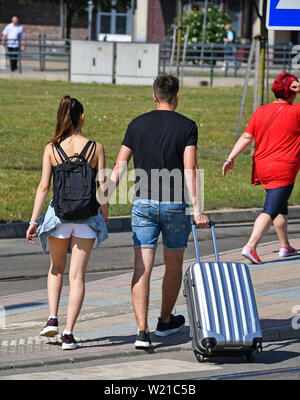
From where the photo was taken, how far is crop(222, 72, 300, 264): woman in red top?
31.3 ft

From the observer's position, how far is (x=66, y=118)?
268 inches

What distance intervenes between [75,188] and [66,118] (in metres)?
0.51

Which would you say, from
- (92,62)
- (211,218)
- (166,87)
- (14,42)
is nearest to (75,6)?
(14,42)

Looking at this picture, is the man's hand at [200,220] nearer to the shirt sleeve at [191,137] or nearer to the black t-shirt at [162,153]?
the black t-shirt at [162,153]

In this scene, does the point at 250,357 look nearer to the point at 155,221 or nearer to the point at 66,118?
the point at 155,221

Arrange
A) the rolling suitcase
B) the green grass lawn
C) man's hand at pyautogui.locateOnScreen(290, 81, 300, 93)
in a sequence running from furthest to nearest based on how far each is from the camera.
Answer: the green grass lawn < man's hand at pyautogui.locateOnScreen(290, 81, 300, 93) < the rolling suitcase

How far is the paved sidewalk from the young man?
1.19ft

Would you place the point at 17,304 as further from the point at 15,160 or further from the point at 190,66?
the point at 190,66

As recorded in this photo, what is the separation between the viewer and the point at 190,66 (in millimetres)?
33375

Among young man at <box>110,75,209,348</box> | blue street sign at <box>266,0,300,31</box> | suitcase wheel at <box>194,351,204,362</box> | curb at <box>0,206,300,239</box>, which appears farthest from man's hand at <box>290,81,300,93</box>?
suitcase wheel at <box>194,351,204,362</box>

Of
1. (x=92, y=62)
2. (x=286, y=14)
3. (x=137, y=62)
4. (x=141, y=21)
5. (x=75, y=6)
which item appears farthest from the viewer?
(x=141, y=21)

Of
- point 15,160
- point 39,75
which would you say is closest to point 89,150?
point 15,160

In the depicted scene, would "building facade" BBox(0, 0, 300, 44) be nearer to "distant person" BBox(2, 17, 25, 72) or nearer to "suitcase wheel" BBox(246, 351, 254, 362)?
"distant person" BBox(2, 17, 25, 72)
